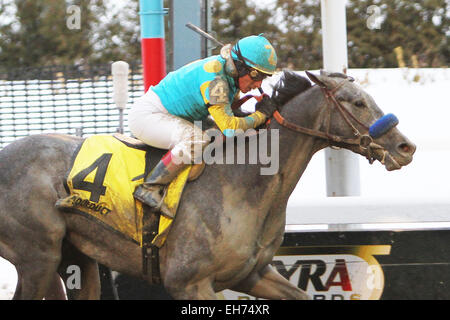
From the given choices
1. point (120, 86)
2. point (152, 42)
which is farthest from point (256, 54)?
point (120, 86)

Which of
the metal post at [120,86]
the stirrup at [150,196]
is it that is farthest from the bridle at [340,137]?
the metal post at [120,86]

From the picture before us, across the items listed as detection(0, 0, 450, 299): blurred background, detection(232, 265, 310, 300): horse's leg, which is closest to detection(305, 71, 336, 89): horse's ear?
detection(232, 265, 310, 300): horse's leg

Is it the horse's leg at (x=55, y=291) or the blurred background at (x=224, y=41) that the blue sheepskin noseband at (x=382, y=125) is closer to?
the horse's leg at (x=55, y=291)

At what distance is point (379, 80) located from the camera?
12703mm

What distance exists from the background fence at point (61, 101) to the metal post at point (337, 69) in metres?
6.05

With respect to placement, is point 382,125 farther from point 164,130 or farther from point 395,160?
point 164,130

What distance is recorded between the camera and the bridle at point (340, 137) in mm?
3941

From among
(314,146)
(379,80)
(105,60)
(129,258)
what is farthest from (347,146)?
(105,60)

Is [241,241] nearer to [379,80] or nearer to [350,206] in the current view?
[350,206]

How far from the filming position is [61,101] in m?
12.3
